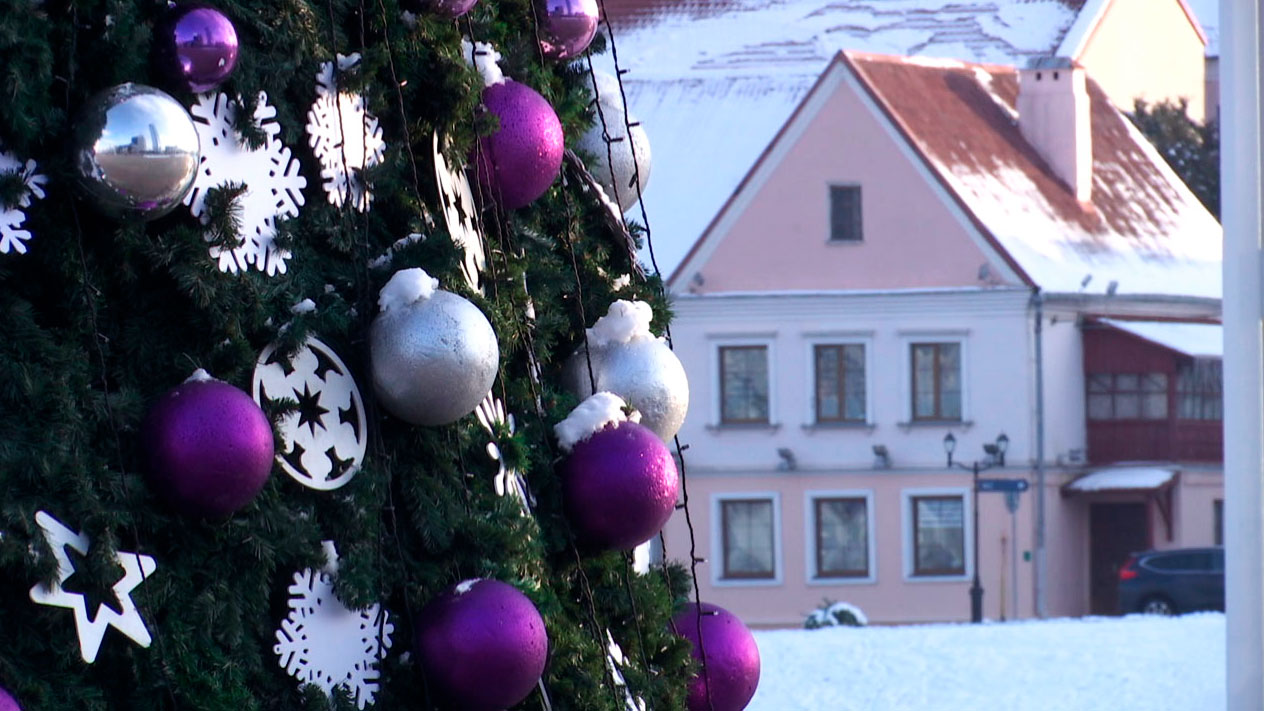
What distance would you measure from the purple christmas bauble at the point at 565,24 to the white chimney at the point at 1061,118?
23250 millimetres

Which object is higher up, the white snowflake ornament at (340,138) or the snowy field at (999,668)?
the white snowflake ornament at (340,138)

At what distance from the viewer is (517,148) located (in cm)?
234

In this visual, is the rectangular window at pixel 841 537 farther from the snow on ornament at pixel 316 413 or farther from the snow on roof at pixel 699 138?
the snow on ornament at pixel 316 413

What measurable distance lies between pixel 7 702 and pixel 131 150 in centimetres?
48

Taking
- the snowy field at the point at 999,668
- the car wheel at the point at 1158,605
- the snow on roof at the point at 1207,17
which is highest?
the snow on roof at the point at 1207,17

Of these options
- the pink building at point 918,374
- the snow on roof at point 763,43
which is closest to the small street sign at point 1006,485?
the pink building at point 918,374

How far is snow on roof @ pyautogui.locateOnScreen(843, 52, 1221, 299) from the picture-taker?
946 inches

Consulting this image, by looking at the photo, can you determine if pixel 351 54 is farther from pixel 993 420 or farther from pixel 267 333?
pixel 993 420

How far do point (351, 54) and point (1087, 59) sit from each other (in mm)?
27829

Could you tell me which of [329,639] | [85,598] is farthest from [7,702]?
[329,639]

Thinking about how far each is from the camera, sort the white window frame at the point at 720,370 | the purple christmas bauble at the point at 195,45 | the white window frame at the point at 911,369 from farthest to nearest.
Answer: the white window frame at the point at 720,370 → the white window frame at the point at 911,369 → the purple christmas bauble at the point at 195,45

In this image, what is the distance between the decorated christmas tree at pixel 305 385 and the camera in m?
1.80

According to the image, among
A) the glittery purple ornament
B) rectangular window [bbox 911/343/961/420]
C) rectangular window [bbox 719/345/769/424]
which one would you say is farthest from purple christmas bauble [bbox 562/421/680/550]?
rectangular window [bbox 911/343/961/420]

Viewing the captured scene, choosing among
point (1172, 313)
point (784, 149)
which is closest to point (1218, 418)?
point (1172, 313)
